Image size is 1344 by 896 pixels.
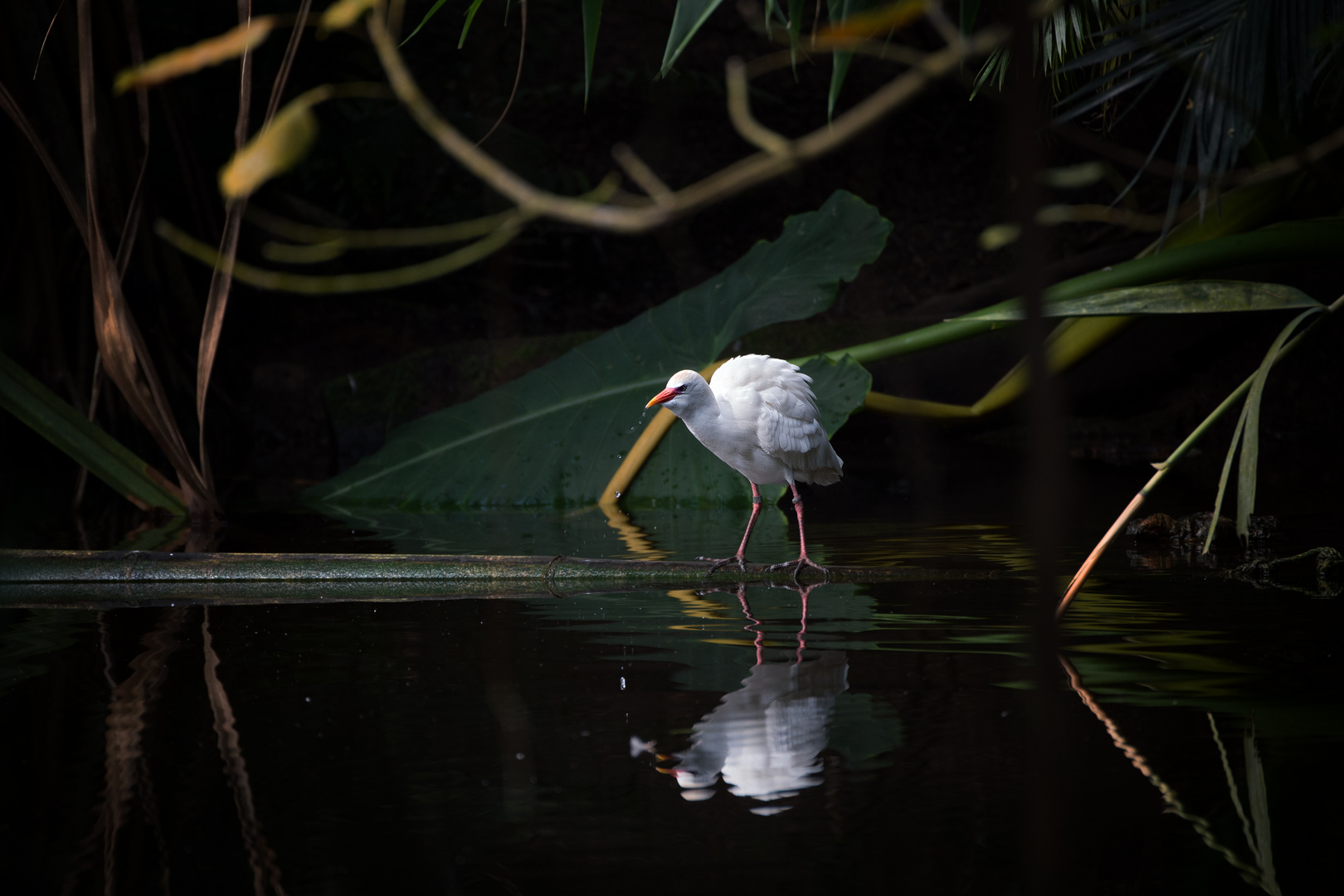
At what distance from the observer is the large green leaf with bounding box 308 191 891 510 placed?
4.03 m

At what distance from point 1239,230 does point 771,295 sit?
1494 mm

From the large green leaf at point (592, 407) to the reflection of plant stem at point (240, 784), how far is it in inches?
80.7

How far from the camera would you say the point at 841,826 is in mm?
1245

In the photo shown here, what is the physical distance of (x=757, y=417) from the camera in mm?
2881

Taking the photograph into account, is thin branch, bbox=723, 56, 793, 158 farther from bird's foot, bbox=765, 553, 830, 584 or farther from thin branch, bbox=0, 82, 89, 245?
thin branch, bbox=0, 82, 89, 245

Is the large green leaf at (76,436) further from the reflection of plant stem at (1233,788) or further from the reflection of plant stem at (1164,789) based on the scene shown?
the reflection of plant stem at (1233,788)

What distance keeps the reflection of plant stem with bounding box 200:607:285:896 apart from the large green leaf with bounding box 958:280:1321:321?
138 centimetres

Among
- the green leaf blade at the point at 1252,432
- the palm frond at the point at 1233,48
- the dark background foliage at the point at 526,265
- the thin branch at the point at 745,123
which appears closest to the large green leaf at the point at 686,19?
the thin branch at the point at 745,123

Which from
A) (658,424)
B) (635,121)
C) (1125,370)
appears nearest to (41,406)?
(658,424)

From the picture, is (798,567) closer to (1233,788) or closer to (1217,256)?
(1233,788)

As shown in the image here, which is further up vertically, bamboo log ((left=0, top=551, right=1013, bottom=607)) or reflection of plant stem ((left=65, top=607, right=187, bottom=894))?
bamboo log ((left=0, top=551, right=1013, bottom=607))

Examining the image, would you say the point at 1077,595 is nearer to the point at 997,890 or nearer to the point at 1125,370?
the point at 997,890

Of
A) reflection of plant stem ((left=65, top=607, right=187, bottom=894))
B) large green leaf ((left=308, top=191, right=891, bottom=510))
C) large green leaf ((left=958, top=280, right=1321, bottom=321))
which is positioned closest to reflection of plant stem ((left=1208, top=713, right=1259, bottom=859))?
large green leaf ((left=958, top=280, right=1321, bottom=321))

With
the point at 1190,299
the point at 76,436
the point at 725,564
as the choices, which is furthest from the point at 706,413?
the point at 76,436
